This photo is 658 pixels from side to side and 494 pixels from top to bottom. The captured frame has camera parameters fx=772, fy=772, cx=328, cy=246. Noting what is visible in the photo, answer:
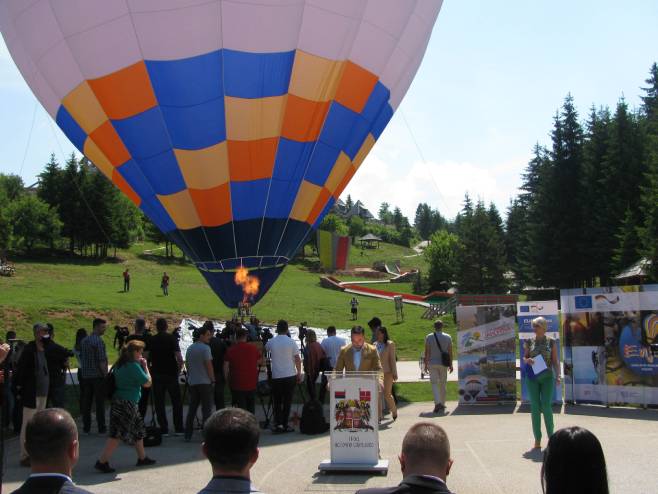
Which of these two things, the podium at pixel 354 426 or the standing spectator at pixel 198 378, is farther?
the standing spectator at pixel 198 378

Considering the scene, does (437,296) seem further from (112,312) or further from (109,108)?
(109,108)

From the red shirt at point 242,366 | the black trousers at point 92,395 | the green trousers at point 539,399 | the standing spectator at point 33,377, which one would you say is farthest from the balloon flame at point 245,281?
the green trousers at point 539,399

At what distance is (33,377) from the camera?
9648 millimetres

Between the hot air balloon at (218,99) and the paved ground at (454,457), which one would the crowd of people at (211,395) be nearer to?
the paved ground at (454,457)

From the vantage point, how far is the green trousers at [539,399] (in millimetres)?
9477

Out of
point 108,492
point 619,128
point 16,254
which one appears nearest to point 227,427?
point 108,492

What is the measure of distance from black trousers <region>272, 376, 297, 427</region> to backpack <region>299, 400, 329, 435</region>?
30 centimetres

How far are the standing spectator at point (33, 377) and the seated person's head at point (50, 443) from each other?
A: 22.8 ft

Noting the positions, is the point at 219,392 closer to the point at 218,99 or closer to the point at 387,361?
the point at 387,361

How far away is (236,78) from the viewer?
14.1 meters

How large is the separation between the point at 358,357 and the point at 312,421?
1.43 metres

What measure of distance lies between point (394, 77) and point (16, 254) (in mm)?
56961

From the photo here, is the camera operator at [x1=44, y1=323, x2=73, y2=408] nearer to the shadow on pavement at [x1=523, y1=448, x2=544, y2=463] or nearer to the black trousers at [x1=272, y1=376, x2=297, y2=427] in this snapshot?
the black trousers at [x1=272, y1=376, x2=297, y2=427]

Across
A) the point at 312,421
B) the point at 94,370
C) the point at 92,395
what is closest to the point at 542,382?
the point at 312,421
